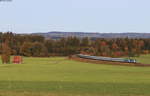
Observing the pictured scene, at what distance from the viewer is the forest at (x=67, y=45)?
10069cm

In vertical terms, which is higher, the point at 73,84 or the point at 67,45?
the point at 73,84

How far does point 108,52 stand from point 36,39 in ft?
97.9

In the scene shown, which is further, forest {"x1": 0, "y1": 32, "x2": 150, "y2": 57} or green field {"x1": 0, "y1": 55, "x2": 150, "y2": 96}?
forest {"x1": 0, "y1": 32, "x2": 150, "y2": 57}

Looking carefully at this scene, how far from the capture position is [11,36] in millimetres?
122500

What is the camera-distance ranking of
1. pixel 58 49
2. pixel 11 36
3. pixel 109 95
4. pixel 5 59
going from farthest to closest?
1. pixel 11 36
2. pixel 58 49
3. pixel 5 59
4. pixel 109 95

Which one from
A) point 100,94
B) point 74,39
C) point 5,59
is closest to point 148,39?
point 74,39

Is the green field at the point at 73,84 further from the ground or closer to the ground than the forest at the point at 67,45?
further from the ground

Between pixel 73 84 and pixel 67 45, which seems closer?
pixel 73 84

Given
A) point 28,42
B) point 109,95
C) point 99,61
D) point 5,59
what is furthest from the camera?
point 28,42

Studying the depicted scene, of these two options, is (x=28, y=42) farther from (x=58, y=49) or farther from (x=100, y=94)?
(x=100, y=94)

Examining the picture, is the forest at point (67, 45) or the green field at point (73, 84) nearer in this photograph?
the green field at point (73, 84)

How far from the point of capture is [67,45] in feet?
360

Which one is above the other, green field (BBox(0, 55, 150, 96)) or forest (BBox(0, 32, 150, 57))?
green field (BBox(0, 55, 150, 96))

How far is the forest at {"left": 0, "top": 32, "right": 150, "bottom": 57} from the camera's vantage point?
330 feet
